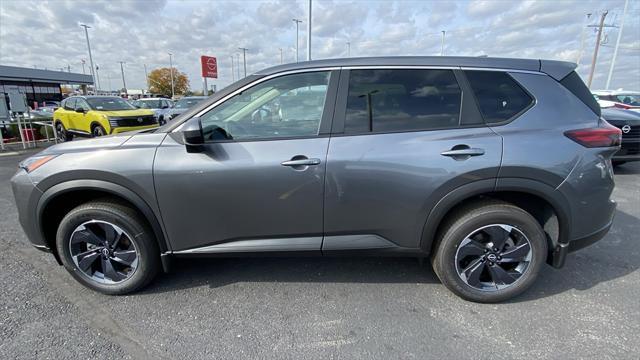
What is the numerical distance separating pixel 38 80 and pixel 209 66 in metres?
34.4

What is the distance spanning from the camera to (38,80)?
37.6 metres

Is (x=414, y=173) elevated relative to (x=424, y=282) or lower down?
elevated

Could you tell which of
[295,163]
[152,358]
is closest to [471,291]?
[295,163]

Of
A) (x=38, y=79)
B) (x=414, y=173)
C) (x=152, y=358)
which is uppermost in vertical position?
(x=38, y=79)

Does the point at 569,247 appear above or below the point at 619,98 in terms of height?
below

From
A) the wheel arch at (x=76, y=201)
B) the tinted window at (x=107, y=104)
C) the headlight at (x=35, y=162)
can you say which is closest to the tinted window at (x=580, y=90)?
the wheel arch at (x=76, y=201)

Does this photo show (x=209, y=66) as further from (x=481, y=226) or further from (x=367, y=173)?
(x=481, y=226)

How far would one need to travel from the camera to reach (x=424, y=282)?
282cm

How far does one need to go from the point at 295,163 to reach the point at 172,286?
158 centimetres

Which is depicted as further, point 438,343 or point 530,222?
point 530,222

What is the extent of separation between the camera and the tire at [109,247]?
249 cm

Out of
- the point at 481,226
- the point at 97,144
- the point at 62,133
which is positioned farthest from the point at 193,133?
the point at 62,133

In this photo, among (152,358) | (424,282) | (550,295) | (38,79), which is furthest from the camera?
(38,79)

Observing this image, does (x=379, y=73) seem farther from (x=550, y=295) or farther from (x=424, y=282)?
(x=550, y=295)
